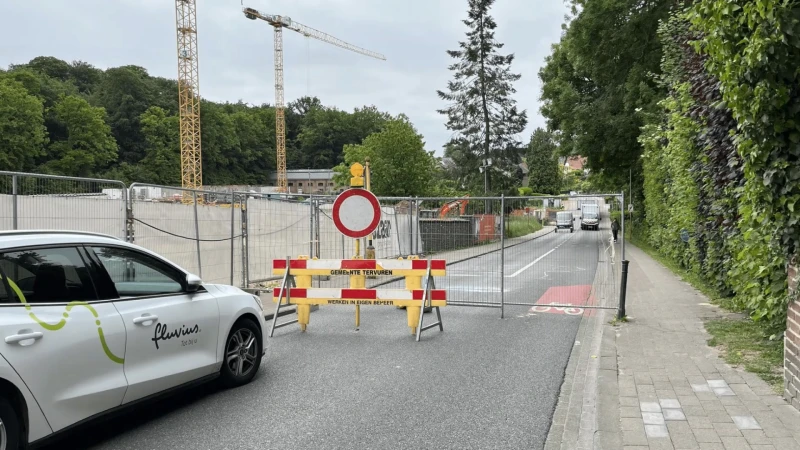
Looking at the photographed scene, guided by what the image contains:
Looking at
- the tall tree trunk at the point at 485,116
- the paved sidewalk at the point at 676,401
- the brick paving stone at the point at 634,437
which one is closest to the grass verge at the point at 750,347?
the paved sidewalk at the point at 676,401

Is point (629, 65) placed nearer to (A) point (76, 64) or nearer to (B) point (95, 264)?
(B) point (95, 264)

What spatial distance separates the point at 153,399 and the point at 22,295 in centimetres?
142

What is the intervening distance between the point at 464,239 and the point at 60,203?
21.9ft

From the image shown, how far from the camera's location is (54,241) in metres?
4.24

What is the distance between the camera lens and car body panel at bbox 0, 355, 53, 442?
3.52 metres

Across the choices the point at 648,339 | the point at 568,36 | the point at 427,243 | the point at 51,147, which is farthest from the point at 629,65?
the point at 51,147

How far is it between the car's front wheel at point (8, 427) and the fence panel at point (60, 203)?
430 cm

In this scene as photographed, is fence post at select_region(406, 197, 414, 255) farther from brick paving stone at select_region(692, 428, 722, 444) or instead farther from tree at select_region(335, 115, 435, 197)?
tree at select_region(335, 115, 435, 197)

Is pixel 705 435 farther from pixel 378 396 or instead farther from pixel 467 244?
pixel 467 244

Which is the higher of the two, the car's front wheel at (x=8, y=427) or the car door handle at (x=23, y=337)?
the car door handle at (x=23, y=337)

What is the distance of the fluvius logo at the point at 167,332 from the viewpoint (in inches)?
189

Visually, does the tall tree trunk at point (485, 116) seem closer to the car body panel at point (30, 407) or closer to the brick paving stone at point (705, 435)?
the brick paving stone at point (705, 435)

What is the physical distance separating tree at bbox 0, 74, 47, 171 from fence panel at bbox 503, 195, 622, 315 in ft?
244

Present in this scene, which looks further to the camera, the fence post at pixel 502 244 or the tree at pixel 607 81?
the tree at pixel 607 81
